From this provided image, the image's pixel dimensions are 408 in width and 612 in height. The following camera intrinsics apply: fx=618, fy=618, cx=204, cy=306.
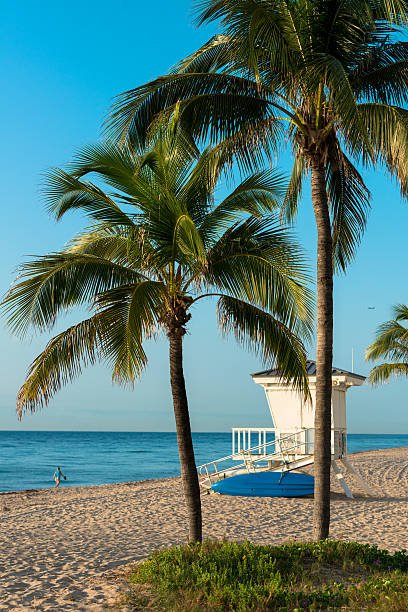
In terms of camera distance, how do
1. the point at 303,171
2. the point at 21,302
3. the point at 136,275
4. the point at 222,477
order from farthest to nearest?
the point at 222,477
the point at 303,171
the point at 136,275
the point at 21,302

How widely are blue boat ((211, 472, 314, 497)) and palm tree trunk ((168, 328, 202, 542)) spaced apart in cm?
802

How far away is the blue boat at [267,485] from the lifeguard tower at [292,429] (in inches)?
12.7

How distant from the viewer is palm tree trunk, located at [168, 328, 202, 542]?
8297 millimetres

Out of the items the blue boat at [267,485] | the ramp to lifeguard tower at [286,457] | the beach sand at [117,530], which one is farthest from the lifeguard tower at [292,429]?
the beach sand at [117,530]

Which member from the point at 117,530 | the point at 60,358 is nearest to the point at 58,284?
the point at 60,358

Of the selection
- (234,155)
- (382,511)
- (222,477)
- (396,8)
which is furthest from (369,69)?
(222,477)

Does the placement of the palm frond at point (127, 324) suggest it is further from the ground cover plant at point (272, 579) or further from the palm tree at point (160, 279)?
the ground cover plant at point (272, 579)

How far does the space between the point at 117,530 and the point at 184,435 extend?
202 inches

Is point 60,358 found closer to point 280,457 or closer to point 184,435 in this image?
point 184,435

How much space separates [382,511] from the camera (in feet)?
47.3

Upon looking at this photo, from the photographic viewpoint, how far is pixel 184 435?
830 cm

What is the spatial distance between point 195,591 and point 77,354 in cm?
364

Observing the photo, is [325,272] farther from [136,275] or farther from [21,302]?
[21,302]

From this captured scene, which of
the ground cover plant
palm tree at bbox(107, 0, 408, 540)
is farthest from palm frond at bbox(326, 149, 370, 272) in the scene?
the ground cover plant
